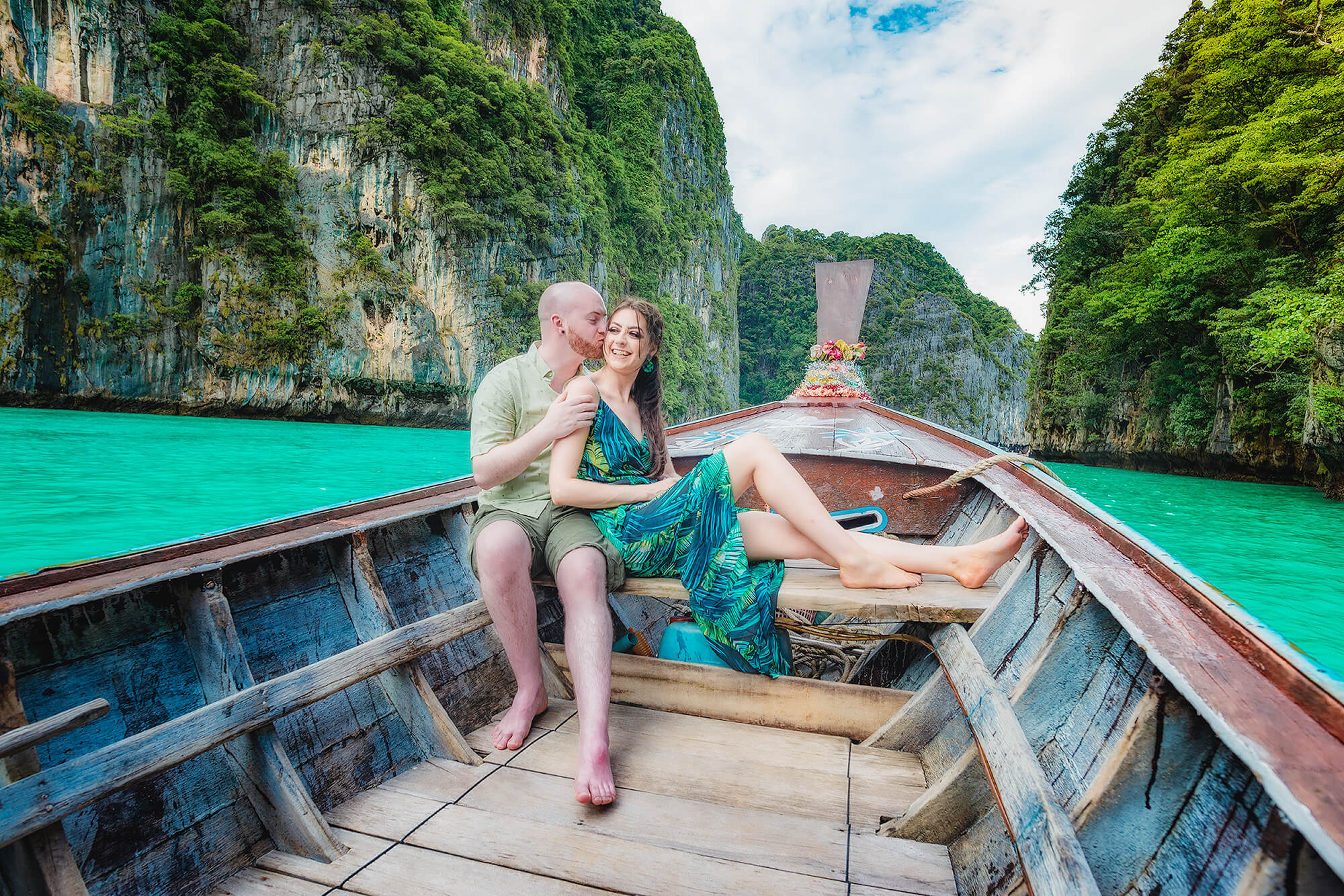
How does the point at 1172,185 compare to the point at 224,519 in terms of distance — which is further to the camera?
the point at 1172,185

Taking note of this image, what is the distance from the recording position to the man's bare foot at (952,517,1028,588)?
4.24 ft

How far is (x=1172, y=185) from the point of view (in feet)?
30.3

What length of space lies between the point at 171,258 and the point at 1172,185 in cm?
2064

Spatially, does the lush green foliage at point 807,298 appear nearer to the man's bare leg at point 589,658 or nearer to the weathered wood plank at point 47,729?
the man's bare leg at point 589,658

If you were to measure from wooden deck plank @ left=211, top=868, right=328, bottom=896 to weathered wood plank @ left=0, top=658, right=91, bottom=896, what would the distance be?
0.59 feet

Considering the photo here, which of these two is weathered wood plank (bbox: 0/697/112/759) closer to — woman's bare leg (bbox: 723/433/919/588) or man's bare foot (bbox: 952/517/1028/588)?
woman's bare leg (bbox: 723/433/919/588)

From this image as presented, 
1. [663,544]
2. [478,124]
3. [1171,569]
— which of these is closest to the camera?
[1171,569]

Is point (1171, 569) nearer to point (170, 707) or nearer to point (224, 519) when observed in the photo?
point (170, 707)

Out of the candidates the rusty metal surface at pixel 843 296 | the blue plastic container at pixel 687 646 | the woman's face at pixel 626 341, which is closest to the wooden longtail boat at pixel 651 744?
the blue plastic container at pixel 687 646

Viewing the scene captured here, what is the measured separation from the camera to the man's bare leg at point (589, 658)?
0.98 meters

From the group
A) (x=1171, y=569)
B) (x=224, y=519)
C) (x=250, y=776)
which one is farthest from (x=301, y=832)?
(x=224, y=519)

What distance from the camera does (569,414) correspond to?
1231mm

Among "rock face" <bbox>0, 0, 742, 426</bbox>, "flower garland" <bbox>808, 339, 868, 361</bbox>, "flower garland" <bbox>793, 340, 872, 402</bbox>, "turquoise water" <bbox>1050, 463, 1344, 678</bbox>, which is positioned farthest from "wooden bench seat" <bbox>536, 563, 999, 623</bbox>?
"rock face" <bbox>0, 0, 742, 426</bbox>

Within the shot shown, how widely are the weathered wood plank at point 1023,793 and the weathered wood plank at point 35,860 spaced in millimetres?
1029
